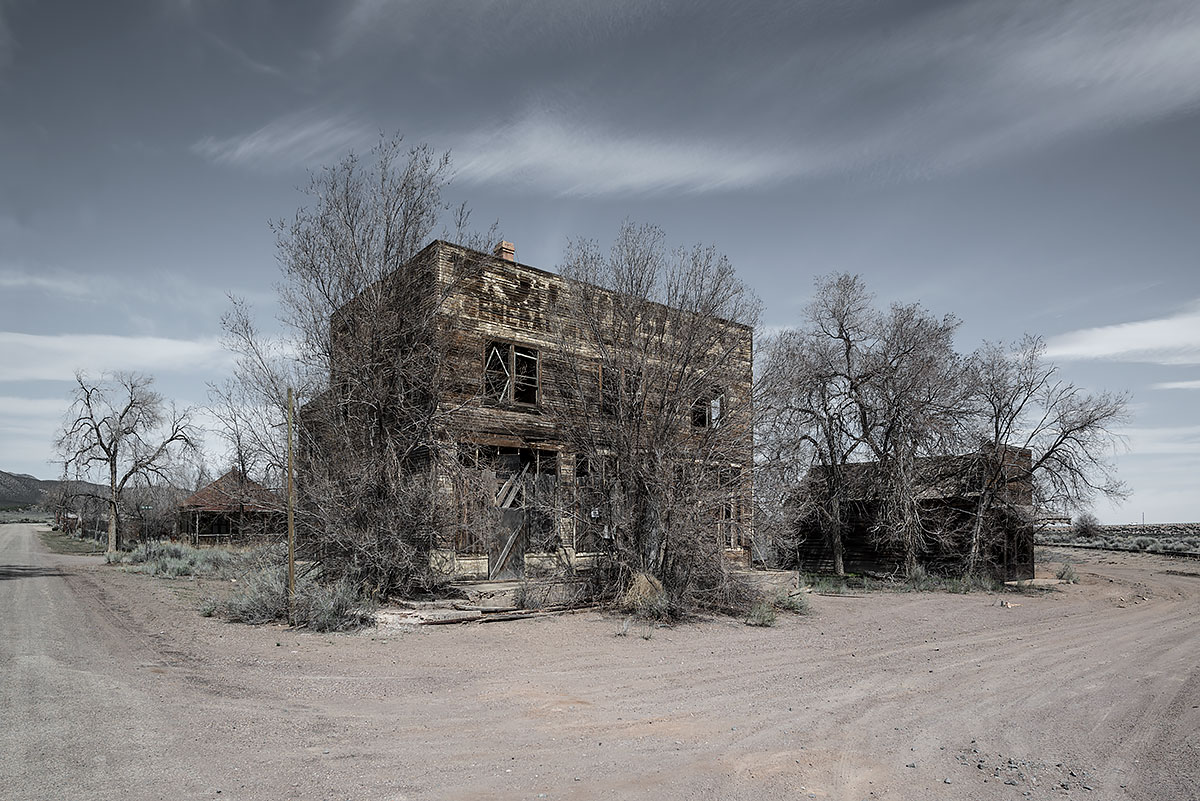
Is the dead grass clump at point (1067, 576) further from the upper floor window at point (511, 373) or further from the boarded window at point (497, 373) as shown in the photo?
the boarded window at point (497, 373)

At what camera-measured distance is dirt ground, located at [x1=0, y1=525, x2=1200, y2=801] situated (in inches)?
211

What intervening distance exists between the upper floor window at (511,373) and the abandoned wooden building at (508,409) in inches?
1.7

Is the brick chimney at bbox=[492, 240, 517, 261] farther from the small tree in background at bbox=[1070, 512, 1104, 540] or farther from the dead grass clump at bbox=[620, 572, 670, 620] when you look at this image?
the small tree in background at bbox=[1070, 512, 1104, 540]

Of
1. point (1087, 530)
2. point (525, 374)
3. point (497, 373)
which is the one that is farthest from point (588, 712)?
point (1087, 530)

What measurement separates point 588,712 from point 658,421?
26.1 feet

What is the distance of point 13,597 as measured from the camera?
16281 mm

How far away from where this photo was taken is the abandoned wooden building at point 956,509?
2361cm

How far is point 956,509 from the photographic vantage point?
987 inches

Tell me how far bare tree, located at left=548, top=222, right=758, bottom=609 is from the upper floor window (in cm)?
226

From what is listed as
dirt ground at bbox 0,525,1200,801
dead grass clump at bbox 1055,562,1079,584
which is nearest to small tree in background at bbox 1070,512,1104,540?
dead grass clump at bbox 1055,562,1079,584

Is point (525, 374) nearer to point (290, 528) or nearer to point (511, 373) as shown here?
point (511, 373)

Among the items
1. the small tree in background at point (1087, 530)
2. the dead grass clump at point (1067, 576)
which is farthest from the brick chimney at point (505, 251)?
the small tree in background at point (1087, 530)

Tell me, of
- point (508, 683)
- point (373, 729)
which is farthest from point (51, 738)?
point (508, 683)

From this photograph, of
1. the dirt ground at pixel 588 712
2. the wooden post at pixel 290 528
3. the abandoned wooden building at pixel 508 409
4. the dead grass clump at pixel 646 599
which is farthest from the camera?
the abandoned wooden building at pixel 508 409
